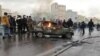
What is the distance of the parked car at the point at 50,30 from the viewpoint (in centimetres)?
3098

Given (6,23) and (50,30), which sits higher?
(6,23)

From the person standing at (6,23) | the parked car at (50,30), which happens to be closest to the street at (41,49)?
the person standing at (6,23)

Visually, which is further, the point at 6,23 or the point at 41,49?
the point at 6,23

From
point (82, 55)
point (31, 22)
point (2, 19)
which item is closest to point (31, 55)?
point (82, 55)

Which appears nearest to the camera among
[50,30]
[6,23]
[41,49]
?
[41,49]

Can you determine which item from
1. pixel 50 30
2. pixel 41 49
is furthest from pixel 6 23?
pixel 41 49

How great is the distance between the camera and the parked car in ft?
102

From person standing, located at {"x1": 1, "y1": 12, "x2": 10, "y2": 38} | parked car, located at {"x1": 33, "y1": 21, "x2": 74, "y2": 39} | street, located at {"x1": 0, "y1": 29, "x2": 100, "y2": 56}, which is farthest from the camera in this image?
parked car, located at {"x1": 33, "y1": 21, "x2": 74, "y2": 39}

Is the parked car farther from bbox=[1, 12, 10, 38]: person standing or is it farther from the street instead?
the street

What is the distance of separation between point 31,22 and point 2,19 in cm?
825

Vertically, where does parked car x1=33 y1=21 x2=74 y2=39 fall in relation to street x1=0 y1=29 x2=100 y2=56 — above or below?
above

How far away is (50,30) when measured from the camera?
102 feet

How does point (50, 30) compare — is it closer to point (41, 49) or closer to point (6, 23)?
point (6, 23)

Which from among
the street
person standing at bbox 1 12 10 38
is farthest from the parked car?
the street
